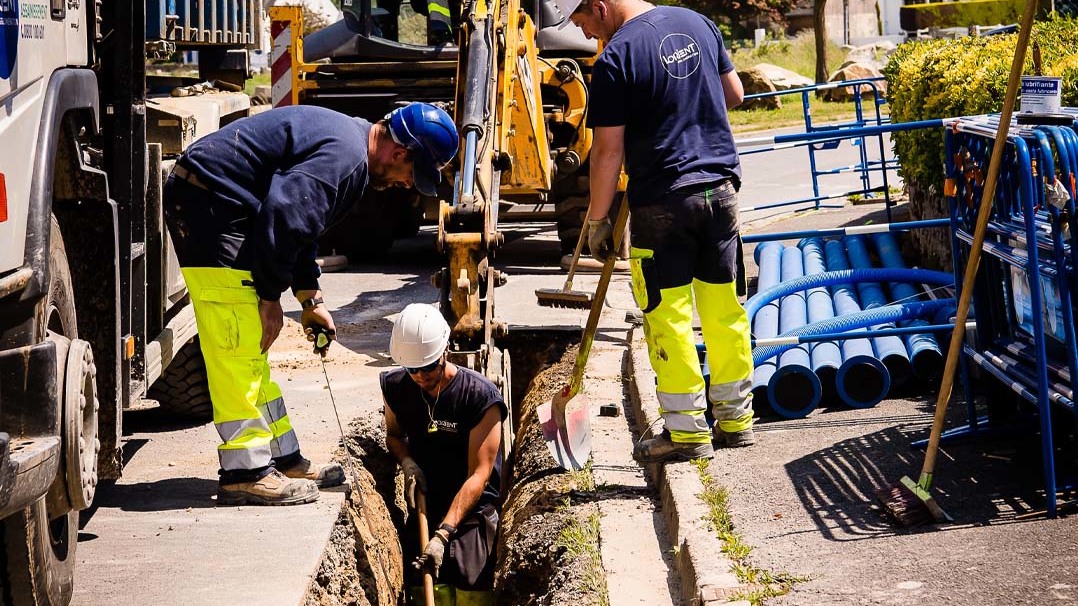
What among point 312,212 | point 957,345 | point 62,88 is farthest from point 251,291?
point 957,345

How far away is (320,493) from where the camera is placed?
5922mm

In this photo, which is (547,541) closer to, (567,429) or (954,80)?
(567,429)

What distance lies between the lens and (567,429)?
6.17 meters

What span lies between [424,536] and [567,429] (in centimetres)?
84

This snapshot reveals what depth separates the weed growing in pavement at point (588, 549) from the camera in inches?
197

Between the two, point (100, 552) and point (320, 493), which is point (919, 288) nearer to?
point (320, 493)

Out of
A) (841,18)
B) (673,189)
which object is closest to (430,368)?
(673,189)

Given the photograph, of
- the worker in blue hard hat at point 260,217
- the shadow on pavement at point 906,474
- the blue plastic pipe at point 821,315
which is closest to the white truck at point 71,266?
the worker in blue hard hat at point 260,217

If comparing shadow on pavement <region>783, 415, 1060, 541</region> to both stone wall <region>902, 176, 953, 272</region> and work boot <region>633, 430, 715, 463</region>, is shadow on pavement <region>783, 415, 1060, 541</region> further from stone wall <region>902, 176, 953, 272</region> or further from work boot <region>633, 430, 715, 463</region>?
stone wall <region>902, 176, 953, 272</region>

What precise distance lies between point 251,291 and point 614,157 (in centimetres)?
170

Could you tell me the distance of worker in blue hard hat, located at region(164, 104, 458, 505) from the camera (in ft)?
17.4

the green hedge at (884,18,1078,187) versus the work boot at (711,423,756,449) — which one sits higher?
the green hedge at (884,18,1078,187)

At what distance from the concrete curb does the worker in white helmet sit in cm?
83

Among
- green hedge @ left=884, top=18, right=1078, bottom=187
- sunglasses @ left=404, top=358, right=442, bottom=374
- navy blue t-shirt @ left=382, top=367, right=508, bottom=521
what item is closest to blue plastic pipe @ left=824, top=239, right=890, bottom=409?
navy blue t-shirt @ left=382, top=367, right=508, bottom=521
